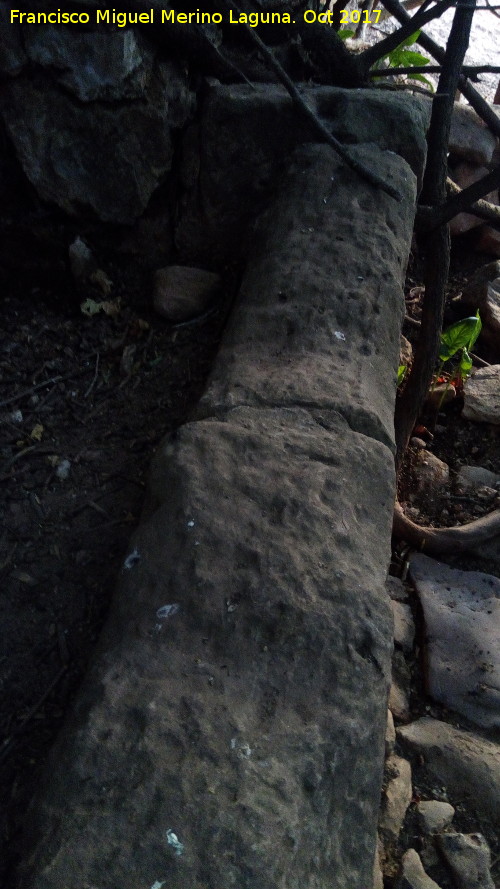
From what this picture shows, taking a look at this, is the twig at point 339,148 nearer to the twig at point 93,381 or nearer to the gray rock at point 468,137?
the twig at point 93,381

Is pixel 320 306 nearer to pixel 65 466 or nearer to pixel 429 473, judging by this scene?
pixel 65 466

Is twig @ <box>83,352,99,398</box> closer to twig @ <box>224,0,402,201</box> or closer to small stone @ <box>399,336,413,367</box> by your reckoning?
twig @ <box>224,0,402,201</box>

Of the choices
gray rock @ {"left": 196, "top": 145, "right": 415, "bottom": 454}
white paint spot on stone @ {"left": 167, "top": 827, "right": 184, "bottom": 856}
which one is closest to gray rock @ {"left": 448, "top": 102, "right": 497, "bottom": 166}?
gray rock @ {"left": 196, "top": 145, "right": 415, "bottom": 454}

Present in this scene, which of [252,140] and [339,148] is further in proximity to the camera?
[252,140]

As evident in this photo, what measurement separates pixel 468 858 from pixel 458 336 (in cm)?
183

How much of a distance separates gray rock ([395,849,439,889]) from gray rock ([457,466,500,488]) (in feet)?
4.29

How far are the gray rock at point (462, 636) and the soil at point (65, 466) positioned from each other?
0.83m

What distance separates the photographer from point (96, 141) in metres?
2.08

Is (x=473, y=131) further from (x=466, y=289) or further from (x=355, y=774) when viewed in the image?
(x=355, y=774)

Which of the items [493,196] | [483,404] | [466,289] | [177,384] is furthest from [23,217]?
[493,196]

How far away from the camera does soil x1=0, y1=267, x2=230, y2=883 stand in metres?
1.38

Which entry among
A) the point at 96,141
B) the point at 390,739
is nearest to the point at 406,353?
the point at 96,141

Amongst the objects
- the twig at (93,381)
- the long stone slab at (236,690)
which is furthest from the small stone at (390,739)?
the twig at (93,381)

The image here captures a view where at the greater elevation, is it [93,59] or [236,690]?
[93,59]
